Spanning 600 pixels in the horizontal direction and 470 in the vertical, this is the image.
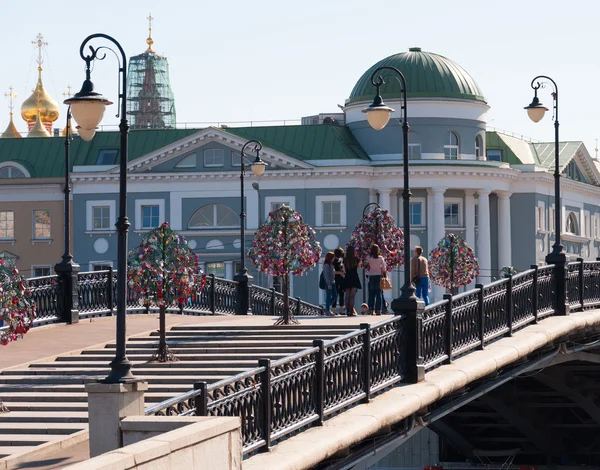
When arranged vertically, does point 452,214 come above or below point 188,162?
below

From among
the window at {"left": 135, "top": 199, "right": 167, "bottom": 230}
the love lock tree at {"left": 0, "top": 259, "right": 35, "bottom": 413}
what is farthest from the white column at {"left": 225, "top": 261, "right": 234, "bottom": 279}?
the love lock tree at {"left": 0, "top": 259, "right": 35, "bottom": 413}

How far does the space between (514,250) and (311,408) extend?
2388 inches

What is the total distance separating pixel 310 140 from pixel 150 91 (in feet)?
110

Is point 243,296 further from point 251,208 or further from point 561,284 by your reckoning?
point 251,208

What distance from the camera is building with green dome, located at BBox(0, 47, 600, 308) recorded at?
7494 centimetres

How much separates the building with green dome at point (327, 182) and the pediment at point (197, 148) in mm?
68

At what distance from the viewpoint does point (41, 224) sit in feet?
258

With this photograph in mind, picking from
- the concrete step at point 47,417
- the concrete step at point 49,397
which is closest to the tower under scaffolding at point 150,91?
the concrete step at point 49,397

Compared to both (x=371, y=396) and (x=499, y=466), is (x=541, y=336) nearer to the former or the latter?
(x=371, y=396)

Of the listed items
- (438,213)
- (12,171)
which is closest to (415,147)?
(438,213)

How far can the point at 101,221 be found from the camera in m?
77.6

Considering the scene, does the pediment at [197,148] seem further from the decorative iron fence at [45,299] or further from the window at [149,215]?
the decorative iron fence at [45,299]

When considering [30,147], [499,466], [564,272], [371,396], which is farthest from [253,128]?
[371,396]

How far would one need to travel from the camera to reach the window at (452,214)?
7657 centimetres
